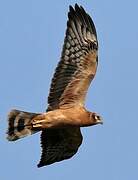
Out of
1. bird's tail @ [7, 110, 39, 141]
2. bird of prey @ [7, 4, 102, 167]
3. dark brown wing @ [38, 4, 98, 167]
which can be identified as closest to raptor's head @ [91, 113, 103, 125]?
bird of prey @ [7, 4, 102, 167]

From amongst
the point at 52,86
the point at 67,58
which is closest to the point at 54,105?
the point at 52,86

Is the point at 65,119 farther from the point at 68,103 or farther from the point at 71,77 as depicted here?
the point at 71,77

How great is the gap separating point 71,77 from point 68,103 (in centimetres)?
68

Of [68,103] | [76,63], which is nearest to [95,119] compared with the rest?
[68,103]

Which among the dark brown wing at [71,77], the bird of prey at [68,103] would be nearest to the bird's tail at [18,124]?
the bird of prey at [68,103]

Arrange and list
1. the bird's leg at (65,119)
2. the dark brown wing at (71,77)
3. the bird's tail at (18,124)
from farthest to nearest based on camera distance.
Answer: the dark brown wing at (71,77)
the bird's tail at (18,124)
the bird's leg at (65,119)

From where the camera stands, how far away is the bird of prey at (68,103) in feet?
40.4

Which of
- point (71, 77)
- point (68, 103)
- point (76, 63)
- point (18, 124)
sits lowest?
point (18, 124)

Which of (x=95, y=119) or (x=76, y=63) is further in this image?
(x=76, y=63)

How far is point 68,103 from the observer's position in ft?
42.2

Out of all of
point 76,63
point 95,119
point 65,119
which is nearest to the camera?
point 65,119

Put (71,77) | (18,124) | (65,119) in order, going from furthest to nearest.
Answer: (71,77)
(18,124)
(65,119)

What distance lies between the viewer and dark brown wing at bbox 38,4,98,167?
12922mm

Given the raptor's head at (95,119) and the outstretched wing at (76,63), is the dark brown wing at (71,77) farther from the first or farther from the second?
A: the raptor's head at (95,119)
